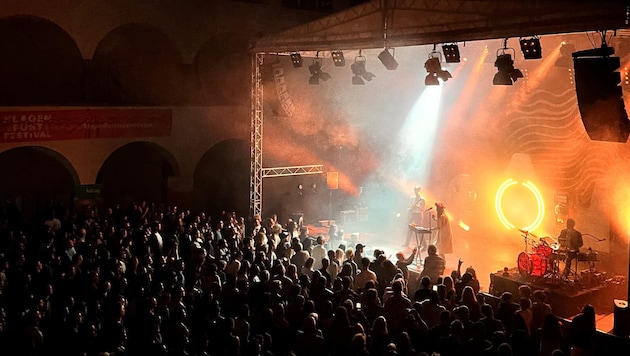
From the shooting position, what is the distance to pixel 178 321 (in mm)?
8305

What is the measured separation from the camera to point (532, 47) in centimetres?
1109

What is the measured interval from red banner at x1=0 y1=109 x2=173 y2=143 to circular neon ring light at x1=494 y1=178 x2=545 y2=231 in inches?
411

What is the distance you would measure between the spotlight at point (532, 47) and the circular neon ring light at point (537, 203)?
8544 millimetres

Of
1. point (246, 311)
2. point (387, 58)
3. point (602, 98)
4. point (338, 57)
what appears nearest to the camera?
point (246, 311)

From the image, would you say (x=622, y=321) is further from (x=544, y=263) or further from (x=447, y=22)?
(x=447, y=22)

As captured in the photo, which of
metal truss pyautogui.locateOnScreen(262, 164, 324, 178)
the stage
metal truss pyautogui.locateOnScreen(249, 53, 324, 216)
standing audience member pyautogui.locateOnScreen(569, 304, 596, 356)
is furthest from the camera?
metal truss pyautogui.locateOnScreen(262, 164, 324, 178)

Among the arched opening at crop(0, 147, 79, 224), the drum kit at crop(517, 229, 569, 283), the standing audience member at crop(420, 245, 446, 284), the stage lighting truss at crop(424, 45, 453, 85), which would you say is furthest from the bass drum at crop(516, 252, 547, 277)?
the arched opening at crop(0, 147, 79, 224)

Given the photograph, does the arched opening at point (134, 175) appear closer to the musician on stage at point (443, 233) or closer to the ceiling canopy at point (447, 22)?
the ceiling canopy at point (447, 22)

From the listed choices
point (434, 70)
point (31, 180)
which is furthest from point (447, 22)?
point (31, 180)

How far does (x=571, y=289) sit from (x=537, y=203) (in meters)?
6.17

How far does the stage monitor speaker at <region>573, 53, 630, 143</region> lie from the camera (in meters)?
9.41

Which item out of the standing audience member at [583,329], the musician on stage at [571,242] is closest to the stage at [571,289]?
the musician on stage at [571,242]

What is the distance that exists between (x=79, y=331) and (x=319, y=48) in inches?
358

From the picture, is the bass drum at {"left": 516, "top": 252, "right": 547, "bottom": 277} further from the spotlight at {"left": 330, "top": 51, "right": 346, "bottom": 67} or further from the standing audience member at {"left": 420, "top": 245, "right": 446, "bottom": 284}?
the spotlight at {"left": 330, "top": 51, "right": 346, "bottom": 67}
